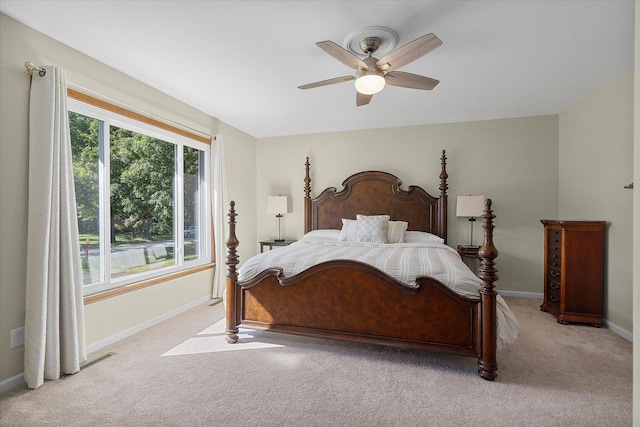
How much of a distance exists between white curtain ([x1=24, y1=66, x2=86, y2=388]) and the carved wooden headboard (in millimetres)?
3217

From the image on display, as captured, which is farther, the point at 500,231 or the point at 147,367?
the point at 500,231

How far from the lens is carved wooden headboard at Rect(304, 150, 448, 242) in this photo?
4523 mm

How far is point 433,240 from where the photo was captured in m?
4.20

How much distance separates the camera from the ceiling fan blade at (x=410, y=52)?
2016 millimetres

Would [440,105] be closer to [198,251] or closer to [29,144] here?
[198,251]

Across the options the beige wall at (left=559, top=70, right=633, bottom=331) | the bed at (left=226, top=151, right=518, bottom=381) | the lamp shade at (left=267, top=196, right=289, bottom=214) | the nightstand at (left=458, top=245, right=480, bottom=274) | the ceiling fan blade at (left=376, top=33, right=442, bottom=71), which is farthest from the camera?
the lamp shade at (left=267, top=196, right=289, bottom=214)

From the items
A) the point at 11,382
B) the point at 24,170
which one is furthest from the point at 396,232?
the point at 11,382

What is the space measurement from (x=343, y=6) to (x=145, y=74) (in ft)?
6.74

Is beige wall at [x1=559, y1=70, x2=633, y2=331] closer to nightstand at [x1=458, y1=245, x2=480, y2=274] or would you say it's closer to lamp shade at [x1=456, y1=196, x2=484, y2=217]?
lamp shade at [x1=456, y1=196, x2=484, y2=217]

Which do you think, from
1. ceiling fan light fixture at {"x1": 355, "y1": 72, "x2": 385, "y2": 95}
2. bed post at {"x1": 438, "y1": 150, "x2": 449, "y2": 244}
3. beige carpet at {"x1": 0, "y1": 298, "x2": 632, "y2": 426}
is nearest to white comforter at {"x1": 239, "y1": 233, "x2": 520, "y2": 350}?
beige carpet at {"x1": 0, "y1": 298, "x2": 632, "y2": 426}

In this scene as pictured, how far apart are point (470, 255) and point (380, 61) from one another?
9.09 ft

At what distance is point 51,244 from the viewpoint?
2.20 meters

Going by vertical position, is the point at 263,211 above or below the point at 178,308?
above

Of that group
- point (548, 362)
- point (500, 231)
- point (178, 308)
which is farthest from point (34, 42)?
point (500, 231)
